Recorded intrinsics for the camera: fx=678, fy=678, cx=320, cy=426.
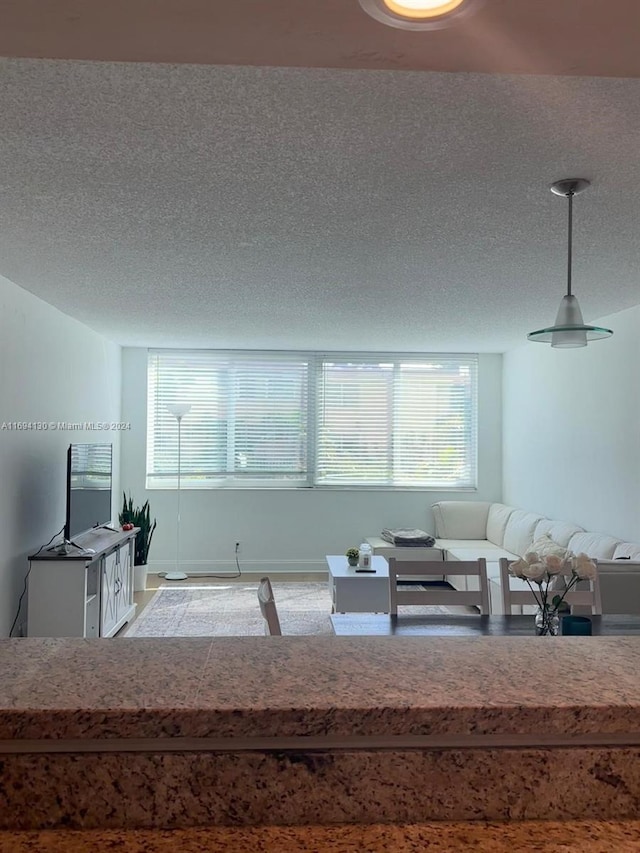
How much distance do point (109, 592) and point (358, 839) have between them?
14.4ft

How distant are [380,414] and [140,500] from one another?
279cm

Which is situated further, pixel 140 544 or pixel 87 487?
pixel 140 544

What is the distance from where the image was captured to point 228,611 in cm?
572

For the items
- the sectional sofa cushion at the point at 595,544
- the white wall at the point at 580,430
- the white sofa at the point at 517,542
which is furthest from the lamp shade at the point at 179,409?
the sectional sofa cushion at the point at 595,544

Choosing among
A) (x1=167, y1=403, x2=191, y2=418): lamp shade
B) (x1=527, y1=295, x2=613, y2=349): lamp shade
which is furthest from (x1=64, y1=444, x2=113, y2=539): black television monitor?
(x1=527, y1=295, x2=613, y2=349): lamp shade

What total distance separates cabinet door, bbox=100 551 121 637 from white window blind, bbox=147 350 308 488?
7.52ft

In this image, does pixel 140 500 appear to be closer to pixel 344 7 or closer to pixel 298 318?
pixel 298 318

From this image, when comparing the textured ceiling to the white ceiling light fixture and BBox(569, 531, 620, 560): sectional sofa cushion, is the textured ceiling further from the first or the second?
BBox(569, 531, 620, 560): sectional sofa cushion

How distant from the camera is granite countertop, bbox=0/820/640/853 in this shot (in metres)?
0.86

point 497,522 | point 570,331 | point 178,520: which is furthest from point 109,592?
point 497,522

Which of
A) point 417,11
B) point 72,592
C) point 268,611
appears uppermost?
point 417,11

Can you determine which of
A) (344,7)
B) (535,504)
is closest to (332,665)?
(344,7)

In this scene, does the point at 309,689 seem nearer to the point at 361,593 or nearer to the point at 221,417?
the point at 361,593

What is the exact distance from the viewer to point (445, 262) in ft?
12.5
